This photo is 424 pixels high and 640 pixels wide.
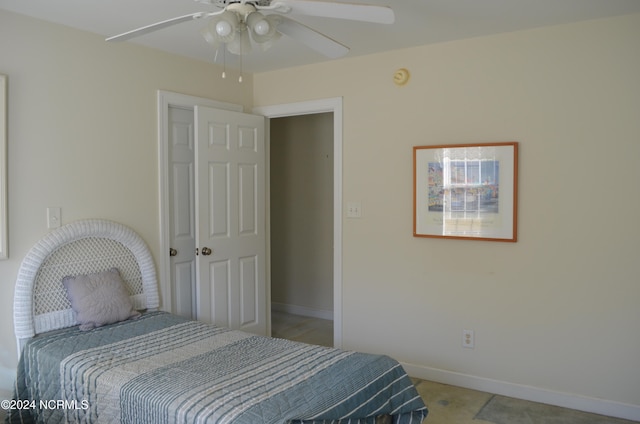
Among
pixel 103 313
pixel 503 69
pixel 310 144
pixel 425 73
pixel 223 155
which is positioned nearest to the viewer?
pixel 103 313

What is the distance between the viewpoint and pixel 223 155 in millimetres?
3785

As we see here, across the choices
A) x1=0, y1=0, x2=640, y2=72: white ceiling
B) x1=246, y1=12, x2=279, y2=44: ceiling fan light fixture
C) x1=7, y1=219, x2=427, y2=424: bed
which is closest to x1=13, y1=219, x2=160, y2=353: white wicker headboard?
x1=7, y1=219, x2=427, y2=424: bed

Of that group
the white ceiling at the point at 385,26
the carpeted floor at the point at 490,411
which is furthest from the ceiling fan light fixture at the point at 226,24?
the carpeted floor at the point at 490,411

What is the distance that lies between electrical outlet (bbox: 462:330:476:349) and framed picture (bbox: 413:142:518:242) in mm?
669

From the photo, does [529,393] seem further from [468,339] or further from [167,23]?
[167,23]

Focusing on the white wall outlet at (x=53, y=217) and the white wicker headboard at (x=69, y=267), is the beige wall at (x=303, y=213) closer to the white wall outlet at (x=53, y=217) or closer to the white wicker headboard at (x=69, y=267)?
the white wicker headboard at (x=69, y=267)

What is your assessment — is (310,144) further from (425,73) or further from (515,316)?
(515,316)

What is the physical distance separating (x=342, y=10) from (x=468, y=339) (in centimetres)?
243

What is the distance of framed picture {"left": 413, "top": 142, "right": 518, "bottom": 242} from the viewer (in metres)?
3.19

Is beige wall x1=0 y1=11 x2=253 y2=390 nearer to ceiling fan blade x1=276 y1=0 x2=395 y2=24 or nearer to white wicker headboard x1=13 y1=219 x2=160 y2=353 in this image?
white wicker headboard x1=13 y1=219 x2=160 y2=353

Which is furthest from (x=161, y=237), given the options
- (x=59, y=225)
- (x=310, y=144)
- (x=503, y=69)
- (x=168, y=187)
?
(x=503, y=69)

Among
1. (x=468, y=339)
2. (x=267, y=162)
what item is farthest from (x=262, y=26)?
(x=468, y=339)

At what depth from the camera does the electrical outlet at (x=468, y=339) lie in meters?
3.37

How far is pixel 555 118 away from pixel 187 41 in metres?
2.47
